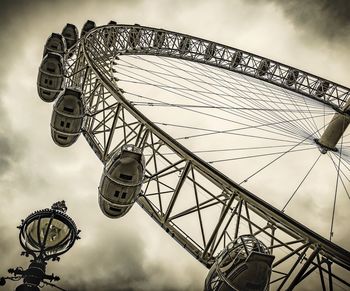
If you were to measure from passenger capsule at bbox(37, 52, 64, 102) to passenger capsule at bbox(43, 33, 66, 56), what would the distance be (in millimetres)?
2722

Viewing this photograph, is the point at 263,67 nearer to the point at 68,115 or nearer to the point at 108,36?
the point at 108,36

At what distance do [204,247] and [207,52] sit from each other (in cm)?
1861

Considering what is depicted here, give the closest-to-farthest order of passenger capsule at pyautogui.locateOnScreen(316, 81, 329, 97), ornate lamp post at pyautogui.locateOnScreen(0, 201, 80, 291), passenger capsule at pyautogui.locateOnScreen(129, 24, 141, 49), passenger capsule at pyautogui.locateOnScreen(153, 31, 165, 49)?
ornate lamp post at pyautogui.locateOnScreen(0, 201, 80, 291)
passenger capsule at pyautogui.locateOnScreen(129, 24, 141, 49)
passenger capsule at pyautogui.locateOnScreen(153, 31, 165, 49)
passenger capsule at pyautogui.locateOnScreen(316, 81, 329, 97)

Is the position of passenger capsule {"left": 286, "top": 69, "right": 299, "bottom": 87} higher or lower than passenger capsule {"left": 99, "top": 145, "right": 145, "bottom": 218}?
higher

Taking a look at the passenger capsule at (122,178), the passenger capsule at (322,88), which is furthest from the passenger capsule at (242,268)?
the passenger capsule at (322,88)

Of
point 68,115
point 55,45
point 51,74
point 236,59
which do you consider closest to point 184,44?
point 236,59

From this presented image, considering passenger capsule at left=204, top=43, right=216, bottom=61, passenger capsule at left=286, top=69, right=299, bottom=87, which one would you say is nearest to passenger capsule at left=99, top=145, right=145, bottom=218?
passenger capsule at left=204, top=43, right=216, bottom=61

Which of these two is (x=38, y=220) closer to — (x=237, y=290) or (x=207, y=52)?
(x=237, y=290)

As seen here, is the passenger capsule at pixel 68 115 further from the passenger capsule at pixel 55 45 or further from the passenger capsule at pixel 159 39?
the passenger capsule at pixel 159 39

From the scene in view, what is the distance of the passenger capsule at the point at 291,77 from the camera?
25391mm

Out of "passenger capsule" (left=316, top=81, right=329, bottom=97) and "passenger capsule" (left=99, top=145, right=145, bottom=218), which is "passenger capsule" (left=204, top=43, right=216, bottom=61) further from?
"passenger capsule" (left=99, top=145, right=145, bottom=218)

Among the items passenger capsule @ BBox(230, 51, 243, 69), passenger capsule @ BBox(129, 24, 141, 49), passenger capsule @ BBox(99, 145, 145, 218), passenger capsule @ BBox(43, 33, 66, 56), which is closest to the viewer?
passenger capsule @ BBox(99, 145, 145, 218)

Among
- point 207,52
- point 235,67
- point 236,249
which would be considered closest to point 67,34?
point 207,52

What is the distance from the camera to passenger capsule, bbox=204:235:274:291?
19.1 ft
